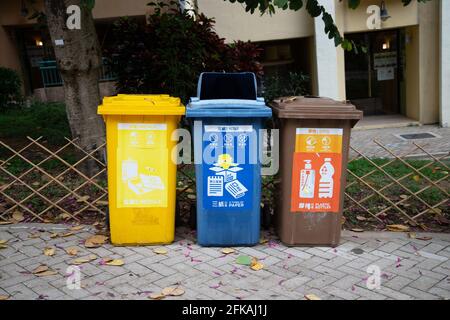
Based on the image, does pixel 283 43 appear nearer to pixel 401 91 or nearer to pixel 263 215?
pixel 401 91

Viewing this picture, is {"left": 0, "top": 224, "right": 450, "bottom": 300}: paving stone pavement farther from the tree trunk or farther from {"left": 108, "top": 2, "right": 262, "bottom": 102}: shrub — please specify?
{"left": 108, "top": 2, "right": 262, "bottom": 102}: shrub

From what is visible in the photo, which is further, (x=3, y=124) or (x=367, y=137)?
(x=3, y=124)

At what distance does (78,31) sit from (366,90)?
7.91m

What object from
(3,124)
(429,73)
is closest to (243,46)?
(429,73)

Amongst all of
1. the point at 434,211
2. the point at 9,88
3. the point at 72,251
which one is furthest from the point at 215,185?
the point at 9,88

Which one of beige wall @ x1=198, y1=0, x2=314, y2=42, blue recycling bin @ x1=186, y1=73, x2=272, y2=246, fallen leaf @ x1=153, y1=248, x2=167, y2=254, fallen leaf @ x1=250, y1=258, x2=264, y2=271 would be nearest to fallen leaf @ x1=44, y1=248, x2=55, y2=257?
fallen leaf @ x1=153, y1=248, x2=167, y2=254

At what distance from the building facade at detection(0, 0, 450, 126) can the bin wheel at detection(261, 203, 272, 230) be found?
5.87 meters

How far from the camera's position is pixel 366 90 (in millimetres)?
11703

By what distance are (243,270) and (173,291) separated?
672mm

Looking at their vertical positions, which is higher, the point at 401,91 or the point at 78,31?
the point at 78,31

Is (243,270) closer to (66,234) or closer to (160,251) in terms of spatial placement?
(160,251)

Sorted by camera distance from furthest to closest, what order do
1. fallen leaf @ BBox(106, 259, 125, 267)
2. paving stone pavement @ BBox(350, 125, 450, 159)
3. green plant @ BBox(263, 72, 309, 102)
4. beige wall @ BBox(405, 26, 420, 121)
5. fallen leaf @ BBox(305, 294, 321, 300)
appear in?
green plant @ BBox(263, 72, 309, 102) → beige wall @ BBox(405, 26, 420, 121) → paving stone pavement @ BBox(350, 125, 450, 159) → fallen leaf @ BBox(106, 259, 125, 267) → fallen leaf @ BBox(305, 294, 321, 300)

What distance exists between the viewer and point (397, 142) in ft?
29.6

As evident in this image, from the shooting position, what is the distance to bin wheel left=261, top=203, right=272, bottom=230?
4895mm
